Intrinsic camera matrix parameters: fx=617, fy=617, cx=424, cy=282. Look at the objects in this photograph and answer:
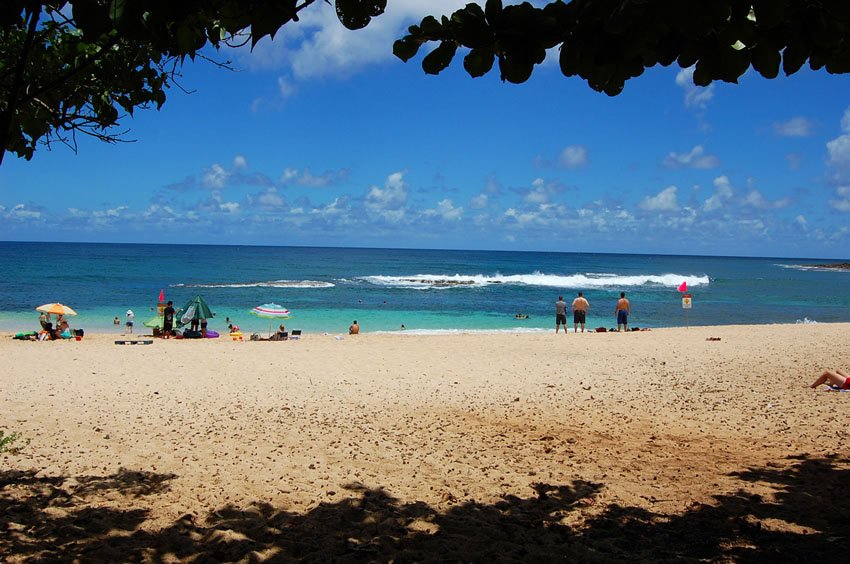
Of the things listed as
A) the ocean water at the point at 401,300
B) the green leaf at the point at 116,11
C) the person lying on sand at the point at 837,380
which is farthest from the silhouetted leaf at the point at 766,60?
the ocean water at the point at 401,300

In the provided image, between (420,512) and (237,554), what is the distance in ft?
4.39

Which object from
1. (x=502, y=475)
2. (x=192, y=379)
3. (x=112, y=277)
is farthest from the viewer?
(x=112, y=277)

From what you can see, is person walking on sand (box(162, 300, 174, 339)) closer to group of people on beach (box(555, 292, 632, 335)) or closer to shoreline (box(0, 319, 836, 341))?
shoreline (box(0, 319, 836, 341))

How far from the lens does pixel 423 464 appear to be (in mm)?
5719

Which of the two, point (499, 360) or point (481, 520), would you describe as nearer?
point (481, 520)

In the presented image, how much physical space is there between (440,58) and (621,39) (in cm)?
64

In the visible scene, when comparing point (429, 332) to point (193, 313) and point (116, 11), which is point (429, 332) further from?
point (116, 11)

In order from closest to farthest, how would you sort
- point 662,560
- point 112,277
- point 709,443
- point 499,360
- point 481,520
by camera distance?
point 662,560 < point 481,520 < point 709,443 < point 499,360 < point 112,277

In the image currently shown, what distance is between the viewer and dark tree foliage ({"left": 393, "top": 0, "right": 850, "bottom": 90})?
6.64 feet

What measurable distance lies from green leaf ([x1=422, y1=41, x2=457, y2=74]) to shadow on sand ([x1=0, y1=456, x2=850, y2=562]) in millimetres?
2704

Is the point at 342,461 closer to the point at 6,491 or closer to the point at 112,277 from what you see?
the point at 6,491

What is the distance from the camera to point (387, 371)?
37.4 ft

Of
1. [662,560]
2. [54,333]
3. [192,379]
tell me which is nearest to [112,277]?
[54,333]

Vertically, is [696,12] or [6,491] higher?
[696,12]
